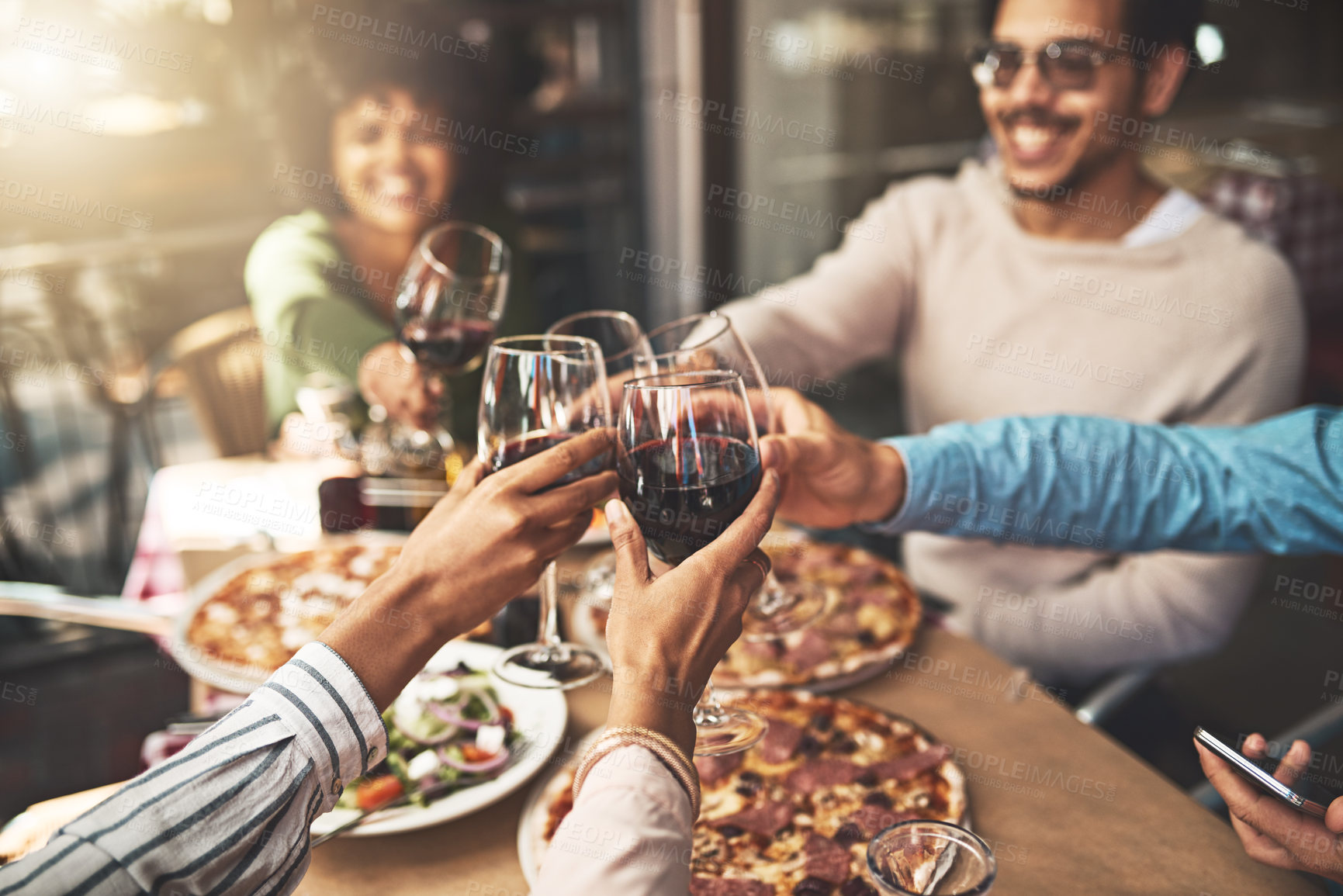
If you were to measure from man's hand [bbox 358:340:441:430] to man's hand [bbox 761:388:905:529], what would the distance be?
78 cm

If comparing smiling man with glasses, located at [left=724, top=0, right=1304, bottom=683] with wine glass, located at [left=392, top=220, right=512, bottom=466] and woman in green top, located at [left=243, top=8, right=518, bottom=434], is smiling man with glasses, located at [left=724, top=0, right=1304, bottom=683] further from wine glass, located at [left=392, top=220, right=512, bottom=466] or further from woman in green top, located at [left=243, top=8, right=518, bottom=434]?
woman in green top, located at [left=243, top=8, right=518, bottom=434]

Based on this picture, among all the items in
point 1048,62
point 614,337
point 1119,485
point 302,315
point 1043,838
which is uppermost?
point 1048,62

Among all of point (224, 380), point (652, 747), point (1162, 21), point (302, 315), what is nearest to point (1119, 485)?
point (652, 747)

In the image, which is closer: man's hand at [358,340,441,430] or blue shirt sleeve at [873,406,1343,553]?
blue shirt sleeve at [873,406,1343,553]

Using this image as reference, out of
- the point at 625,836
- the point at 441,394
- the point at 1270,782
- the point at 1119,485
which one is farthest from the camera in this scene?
the point at 441,394

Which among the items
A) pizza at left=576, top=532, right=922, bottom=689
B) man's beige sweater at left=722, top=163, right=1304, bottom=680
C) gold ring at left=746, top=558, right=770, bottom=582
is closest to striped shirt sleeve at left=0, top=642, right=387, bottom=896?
gold ring at left=746, top=558, right=770, bottom=582

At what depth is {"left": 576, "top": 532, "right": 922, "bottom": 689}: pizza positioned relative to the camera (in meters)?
1.20

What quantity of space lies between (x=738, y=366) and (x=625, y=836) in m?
0.52

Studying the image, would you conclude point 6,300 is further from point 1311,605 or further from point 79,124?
point 1311,605

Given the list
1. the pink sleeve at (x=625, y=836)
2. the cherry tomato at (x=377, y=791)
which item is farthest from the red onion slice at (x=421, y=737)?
the pink sleeve at (x=625, y=836)

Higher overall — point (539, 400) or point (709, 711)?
point (539, 400)

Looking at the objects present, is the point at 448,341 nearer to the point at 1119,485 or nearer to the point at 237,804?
the point at 237,804

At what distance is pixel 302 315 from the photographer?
2.41m

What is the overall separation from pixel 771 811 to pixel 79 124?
364cm
